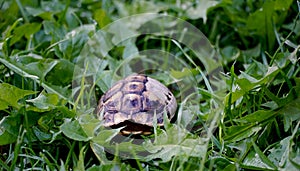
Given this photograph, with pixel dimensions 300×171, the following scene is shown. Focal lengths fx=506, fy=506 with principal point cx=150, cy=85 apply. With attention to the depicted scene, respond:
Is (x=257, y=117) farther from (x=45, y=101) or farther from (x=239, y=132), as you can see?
(x=45, y=101)

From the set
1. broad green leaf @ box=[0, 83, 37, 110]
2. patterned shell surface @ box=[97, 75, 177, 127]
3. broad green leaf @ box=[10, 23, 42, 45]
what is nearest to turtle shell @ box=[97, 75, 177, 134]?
patterned shell surface @ box=[97, 75, 177, 127]

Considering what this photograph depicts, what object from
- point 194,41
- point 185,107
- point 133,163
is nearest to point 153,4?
point 194,41

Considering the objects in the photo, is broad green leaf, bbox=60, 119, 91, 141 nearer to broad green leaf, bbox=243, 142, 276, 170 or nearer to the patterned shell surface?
the patterned shell surface

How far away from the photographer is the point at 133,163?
4.42ft

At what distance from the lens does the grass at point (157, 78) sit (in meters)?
1.27

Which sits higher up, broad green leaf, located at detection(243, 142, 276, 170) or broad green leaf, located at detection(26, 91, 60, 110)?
broad green leaf, located at detection(26, 91, 60, 110)

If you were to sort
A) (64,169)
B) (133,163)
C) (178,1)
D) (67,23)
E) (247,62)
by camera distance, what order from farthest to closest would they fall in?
(178,1) < (67,23) < (247,62) < (133,163) < (64,169)

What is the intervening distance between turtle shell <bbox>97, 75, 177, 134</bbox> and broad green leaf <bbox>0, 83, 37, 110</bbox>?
0.23 metres

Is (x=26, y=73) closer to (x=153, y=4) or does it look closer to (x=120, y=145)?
(x=120, y=145)

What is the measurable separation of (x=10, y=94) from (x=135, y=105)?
36 centimetres

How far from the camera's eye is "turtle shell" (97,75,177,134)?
1436 mm

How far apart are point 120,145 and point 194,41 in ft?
2.85

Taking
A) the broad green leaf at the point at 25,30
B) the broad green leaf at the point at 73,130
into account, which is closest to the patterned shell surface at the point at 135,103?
the broad green leaf at the point at 73,130

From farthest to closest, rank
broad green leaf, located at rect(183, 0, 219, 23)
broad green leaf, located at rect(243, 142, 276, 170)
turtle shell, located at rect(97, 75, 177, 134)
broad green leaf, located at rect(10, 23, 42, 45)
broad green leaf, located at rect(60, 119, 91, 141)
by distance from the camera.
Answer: broad green leaf, located at rect(183, 0, 219, 23)
broad green leaf, located at rect(10, 23, 42, 45)
turtle shell, located at rect(97, 75, 177, 134)
broad green leaf, located at rect(60, 119, 91, 141)
broad green leaf, located at rect(243, 142, 276, 170)
